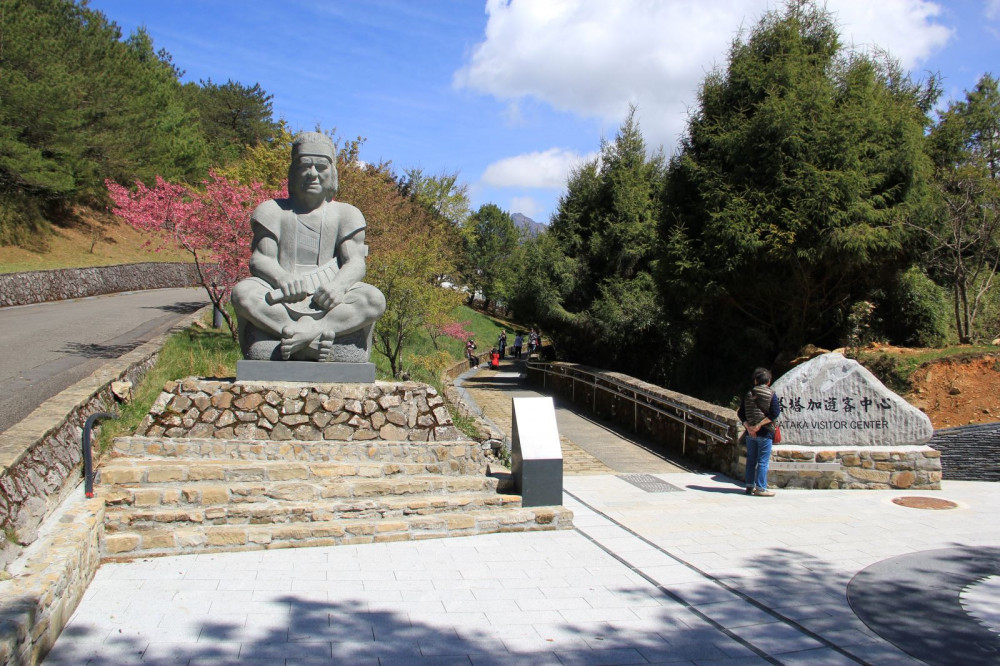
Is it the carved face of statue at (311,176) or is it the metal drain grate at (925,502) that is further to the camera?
the metal drain grate at (925,502)

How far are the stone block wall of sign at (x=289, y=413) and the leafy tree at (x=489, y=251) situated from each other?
140 ft

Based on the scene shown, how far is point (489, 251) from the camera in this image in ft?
181

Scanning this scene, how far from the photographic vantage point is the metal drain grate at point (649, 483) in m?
8.50

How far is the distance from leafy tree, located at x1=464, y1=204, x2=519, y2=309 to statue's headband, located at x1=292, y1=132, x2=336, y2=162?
42.0 meters

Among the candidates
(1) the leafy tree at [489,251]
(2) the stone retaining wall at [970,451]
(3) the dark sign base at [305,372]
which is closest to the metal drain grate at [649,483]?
(3) the dark sign base at [305,372]

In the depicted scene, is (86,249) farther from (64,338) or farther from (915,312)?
(915,312)

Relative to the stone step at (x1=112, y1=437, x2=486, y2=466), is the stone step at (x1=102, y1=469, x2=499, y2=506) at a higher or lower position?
lower

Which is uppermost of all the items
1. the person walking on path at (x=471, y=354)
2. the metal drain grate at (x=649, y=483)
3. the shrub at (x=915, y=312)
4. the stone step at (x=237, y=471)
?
the shrub at (x=915, y=312)

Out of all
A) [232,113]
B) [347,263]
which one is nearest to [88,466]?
[347,263]

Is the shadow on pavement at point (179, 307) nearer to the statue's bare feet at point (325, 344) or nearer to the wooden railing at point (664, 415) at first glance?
the wooden railing at point (664, 415)

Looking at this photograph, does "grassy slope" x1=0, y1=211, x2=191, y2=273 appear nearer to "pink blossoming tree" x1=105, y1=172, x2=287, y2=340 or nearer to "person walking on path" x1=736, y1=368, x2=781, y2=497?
"pink blossoming tree" x1=105, y1=172, x2=287, y2=340

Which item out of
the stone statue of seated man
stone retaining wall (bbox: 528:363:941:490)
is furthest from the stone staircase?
stone retaining wall (bbox: 528:363:941:490)

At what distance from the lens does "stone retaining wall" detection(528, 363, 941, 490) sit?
8656mm

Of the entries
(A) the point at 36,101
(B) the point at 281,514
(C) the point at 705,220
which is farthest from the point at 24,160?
(B) the point at 281,514
